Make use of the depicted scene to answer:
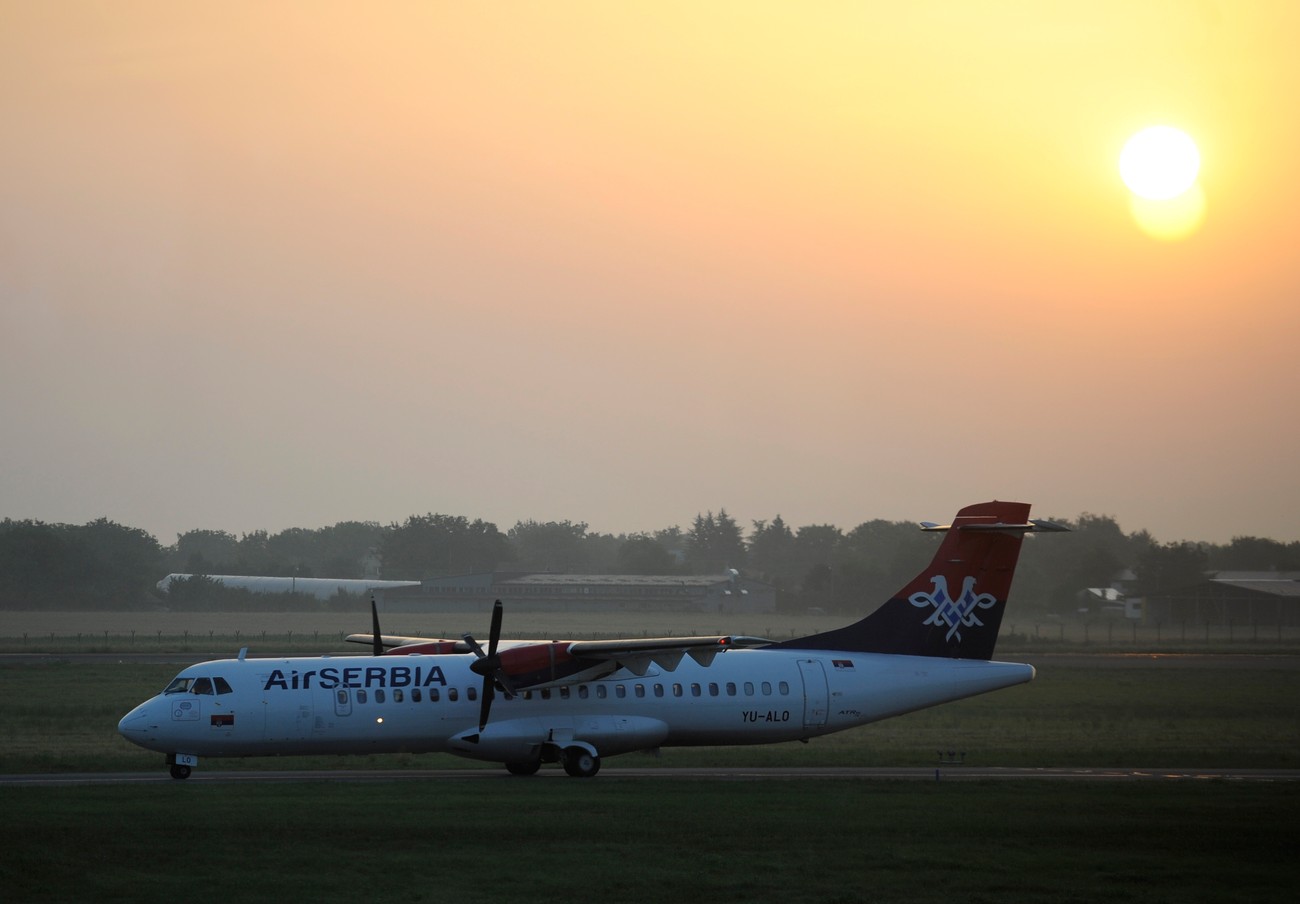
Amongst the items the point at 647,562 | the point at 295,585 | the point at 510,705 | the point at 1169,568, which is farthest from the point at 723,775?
the point at 647,562

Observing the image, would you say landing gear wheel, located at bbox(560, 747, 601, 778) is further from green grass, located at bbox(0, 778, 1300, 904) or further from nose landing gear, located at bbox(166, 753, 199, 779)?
nose landing gear, located at bbox(166, 753, 199, 779)

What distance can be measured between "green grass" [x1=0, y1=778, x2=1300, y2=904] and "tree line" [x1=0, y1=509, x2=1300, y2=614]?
7933 centimetres

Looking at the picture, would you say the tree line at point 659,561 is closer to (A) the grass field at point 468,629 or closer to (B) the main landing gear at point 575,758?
(A) the grass field at point 468,629

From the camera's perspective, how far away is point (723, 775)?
2919cm

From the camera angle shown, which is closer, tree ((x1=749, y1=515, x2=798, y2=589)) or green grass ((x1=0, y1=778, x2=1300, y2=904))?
green grass ((x1=0, y1=778, x2=1300, y2=904))

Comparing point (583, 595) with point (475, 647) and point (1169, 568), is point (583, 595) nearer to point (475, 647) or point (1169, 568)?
point (1169, 568)

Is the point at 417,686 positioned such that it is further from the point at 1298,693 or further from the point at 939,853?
the point at 1298,693

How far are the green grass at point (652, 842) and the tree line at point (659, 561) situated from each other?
260 feet

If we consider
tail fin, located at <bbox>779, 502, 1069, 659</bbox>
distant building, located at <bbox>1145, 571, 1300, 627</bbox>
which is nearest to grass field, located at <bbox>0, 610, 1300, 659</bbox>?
distant building, located at <bbox>1145, 571, 1300, 627</bbox>

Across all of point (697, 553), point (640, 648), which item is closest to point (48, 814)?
point (640, 648)

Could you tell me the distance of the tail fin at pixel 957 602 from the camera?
30.9 m

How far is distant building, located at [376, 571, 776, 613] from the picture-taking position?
11825 centimetres

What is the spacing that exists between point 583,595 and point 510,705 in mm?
92356

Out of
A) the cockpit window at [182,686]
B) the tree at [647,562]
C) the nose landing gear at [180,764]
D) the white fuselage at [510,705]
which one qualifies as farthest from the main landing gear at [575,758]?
the tree at [647,562]
